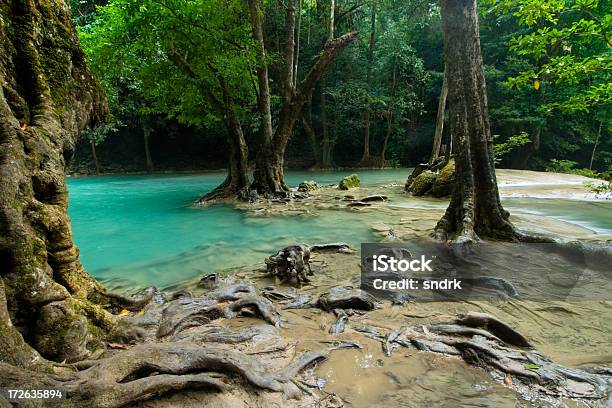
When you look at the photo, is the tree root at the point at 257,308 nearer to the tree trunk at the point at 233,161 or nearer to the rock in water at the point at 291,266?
the rock in water at the point at 291,266

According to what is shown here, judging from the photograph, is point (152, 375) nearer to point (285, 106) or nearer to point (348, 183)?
point (285, 106)

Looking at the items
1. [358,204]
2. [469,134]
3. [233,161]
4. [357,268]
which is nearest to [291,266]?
[357,268]

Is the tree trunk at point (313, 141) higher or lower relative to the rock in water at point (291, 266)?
higher

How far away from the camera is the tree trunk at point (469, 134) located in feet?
21.2

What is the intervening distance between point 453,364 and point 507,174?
57.7 ft

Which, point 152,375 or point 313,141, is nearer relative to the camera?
point 152,375

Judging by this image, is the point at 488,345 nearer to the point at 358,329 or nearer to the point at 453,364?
the point at 453,364

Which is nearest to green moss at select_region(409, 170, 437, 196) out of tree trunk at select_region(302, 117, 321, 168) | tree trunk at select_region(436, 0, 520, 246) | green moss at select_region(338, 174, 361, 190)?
green moss at select_region(338, 174, 361, 190)

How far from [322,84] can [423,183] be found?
660 inches

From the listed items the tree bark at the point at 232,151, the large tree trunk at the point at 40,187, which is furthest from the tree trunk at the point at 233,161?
the large tree trunk at the point at 40,187

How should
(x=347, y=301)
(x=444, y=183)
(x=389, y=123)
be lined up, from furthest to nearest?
1. (x=389, y=123)
2. (x=444, y=183)
3. (x=347, y=301)

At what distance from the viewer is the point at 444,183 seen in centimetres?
1312

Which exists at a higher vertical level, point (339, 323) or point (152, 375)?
point (152, 375)

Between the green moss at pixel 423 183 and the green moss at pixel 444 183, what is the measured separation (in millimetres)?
303
